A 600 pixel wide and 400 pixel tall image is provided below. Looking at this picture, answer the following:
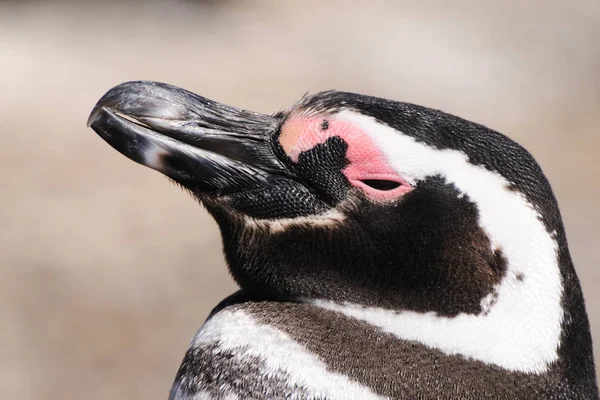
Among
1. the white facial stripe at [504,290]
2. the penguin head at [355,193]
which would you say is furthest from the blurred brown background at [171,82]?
the white facial stripe at [504,290]

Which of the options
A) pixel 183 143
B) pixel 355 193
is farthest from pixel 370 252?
pixel 183 143

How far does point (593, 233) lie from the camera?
14.9 feet

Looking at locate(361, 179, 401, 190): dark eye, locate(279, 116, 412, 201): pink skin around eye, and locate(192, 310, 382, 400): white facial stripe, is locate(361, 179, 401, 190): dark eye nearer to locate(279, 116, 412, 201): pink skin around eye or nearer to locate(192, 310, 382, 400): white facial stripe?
locate(279, 116, 412, 201): pink skin around eye

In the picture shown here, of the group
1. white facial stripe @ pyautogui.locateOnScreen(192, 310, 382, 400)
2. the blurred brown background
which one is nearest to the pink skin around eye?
white facial stripe @ pyautogui.locateOnScreen(192, 310, 382, 400)

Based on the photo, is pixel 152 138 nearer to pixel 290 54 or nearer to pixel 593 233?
pixel 593 233

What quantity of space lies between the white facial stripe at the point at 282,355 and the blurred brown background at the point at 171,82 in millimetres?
2518

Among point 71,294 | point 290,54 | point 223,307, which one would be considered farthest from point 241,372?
point 290,54

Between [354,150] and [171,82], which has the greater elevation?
[354,150]

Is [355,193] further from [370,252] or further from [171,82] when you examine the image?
[171,82]

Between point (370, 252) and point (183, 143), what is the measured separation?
0.93 ft

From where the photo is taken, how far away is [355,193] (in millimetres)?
1175

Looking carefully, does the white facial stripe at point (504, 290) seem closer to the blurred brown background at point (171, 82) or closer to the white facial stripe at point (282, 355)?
the white facial stripe at point (282, 355)

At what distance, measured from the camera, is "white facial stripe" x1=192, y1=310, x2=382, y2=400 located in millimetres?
1087

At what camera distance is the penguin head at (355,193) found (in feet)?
→ 3.71
